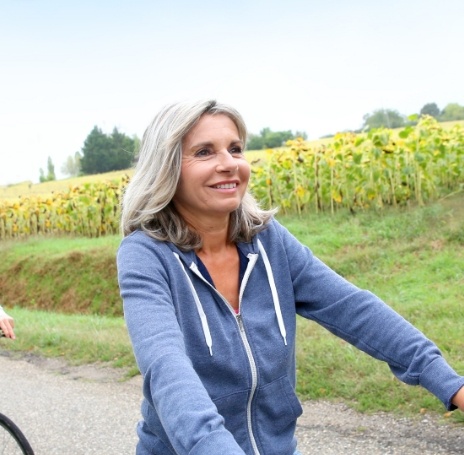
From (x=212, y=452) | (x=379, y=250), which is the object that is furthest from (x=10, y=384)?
(x=212, y=452)

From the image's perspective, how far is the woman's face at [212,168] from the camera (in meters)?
2.08

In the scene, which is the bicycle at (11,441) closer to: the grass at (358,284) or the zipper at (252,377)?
the grass at (358,284)

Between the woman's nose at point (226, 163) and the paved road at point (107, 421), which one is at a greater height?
the woman's nose at point (226, 163)

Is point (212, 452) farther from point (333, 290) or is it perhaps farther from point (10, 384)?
point (10, 384)

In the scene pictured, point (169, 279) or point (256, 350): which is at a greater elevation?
point (169, 279)

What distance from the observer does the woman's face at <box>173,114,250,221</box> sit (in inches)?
82.0

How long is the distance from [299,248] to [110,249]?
10790 millimetres

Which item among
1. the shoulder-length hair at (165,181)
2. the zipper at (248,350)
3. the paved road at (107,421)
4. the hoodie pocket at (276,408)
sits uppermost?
the shoulder-length hair at (165,181)

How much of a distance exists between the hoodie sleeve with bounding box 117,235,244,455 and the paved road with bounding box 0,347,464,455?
8.72ft

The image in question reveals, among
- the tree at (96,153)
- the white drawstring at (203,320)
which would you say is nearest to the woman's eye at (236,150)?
the white drawstring at (203,320)

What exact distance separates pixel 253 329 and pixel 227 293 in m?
0.13

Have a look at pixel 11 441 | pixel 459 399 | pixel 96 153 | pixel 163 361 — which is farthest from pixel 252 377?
pixel 96 153

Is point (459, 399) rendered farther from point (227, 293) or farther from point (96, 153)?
point (96, 153)

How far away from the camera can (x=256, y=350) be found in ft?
6.54
